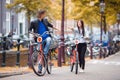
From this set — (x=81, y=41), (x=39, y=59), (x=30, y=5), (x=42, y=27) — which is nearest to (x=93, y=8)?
(x=30, y=5)

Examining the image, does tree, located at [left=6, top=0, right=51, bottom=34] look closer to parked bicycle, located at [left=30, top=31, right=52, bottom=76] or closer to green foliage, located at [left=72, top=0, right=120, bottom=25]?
green foliage, located at [left=72, top=0, right=120, bottom=25]

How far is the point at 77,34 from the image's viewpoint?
1542cm

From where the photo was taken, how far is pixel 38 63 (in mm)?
13328

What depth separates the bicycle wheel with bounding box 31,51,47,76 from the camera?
43.3 feet

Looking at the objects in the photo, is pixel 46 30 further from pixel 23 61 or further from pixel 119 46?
pixel 119 46

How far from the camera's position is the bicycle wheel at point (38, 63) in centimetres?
1319

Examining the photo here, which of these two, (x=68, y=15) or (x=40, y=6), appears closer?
(x=40, y=6)

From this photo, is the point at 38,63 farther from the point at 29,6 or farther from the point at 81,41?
the point at 29,6

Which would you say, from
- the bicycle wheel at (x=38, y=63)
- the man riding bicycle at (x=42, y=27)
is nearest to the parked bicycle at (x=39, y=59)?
the bicycle wheel at (x=38, y=63)

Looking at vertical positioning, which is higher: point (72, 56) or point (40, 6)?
point (40, 6)

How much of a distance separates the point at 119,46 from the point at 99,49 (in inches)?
625

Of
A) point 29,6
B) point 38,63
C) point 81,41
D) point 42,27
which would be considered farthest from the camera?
point 29,6

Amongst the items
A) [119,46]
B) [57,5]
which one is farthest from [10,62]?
[57,5]

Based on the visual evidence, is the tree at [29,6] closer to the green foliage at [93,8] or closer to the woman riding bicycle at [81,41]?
the green foliage at [93,8]
